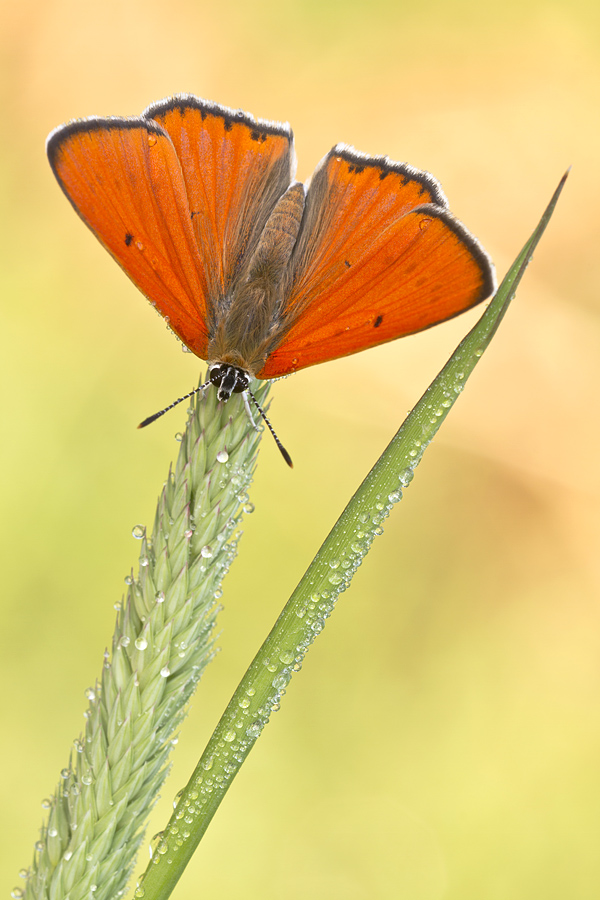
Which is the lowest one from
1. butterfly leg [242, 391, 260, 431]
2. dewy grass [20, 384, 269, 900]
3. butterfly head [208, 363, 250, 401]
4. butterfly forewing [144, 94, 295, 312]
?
dewy grass [20, 384, 269, 900]

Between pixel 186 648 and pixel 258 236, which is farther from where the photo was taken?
pixel 258 236

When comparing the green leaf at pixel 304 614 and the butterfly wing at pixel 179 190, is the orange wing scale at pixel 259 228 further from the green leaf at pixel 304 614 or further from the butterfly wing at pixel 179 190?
the green leaf at pixel 304 614

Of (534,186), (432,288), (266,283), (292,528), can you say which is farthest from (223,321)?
(534,186)

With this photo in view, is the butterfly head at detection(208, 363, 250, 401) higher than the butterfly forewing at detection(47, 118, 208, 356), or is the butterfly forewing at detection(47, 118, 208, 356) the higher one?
the butterfly forewing at detection(47, 118, 208, 356)

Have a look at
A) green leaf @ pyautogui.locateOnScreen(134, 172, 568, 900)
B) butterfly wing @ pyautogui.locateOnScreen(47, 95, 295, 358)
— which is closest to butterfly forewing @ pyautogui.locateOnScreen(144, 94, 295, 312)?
butterfly wing @ pyautogui.locateOnScreen(47, 95, 295, 358)

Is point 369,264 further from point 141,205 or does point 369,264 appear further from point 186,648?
point 186,648

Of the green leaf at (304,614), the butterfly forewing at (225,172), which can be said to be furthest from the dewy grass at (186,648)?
the butterfly forewing at (225,172)

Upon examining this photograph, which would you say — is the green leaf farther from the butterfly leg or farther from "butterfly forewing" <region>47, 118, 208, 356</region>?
"butterfly forewing" <region>47, 118, 208, 356</region>

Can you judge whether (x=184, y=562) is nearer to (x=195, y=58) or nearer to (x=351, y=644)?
(x=351, y=644)

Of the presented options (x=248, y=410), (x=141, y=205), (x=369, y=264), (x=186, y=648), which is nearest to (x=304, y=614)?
(x=186, y=648)
